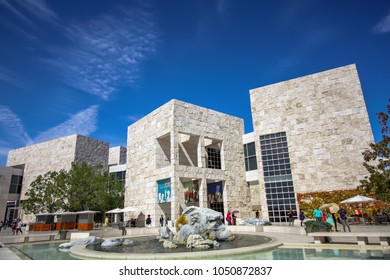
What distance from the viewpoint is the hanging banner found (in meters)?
23.7

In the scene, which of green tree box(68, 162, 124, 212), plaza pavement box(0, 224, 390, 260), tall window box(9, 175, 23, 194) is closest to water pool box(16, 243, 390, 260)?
plaza pavement box(0, 224, 390, 260)

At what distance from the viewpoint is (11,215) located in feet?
147

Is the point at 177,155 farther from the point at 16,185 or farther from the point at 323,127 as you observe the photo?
the point at 16,185

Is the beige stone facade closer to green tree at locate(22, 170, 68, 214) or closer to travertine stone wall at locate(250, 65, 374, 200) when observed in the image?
travertine stone wall at locate(250, 65, 374, 200)

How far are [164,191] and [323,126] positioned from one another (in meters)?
16.1

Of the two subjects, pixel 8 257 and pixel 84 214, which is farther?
pixel 84 214

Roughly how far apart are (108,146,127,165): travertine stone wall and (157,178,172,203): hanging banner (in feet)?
94.6

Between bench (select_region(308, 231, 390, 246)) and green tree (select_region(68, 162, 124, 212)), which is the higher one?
green tree (select_region(68, 162, 124, 212))

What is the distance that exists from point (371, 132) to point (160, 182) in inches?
764

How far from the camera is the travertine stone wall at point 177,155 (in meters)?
24.5

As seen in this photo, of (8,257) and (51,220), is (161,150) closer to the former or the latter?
(51,220)

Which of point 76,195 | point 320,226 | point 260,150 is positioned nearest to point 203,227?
point 320,226

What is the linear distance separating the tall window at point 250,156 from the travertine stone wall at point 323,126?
2.29 meters
